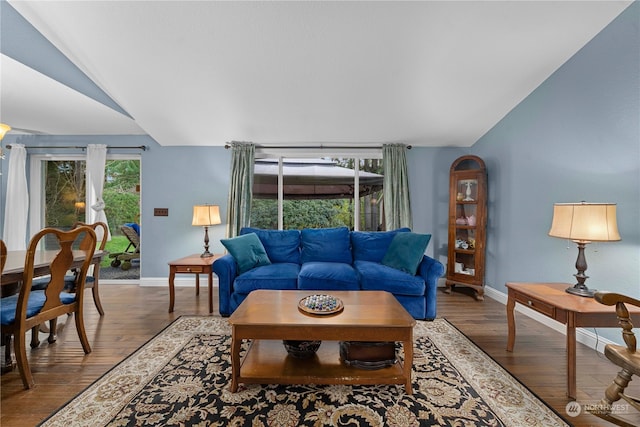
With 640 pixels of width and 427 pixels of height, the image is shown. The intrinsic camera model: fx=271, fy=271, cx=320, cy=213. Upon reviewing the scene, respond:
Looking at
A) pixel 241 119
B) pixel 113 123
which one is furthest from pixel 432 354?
pixel 113 123

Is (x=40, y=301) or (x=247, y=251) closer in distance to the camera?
(x=40, y=301)

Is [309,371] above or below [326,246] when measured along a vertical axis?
below

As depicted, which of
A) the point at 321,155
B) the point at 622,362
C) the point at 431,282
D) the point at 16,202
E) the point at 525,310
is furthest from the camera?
the point at 321,155

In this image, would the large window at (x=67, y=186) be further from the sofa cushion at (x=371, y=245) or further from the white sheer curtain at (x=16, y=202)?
the sofa cushion at (x=371, y=245)

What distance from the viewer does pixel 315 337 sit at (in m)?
1.63

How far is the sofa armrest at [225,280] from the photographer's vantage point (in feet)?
9.09

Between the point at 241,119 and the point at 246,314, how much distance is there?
8.38 feet

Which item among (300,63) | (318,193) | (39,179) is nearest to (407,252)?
(318,193)

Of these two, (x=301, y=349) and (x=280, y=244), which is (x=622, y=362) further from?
(x=280, y=244)

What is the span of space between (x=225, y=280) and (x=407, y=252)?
6.36 feet

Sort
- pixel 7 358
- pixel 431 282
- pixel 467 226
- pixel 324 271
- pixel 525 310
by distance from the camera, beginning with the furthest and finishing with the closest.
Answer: pixel 467 226 < pixel 525 310 < pixel 324 271 < pixel 431 282 < pixel 7 358

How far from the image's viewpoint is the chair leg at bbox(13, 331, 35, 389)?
1681 millimetres

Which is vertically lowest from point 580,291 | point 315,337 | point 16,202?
point 315,337

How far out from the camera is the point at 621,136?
2145mm
